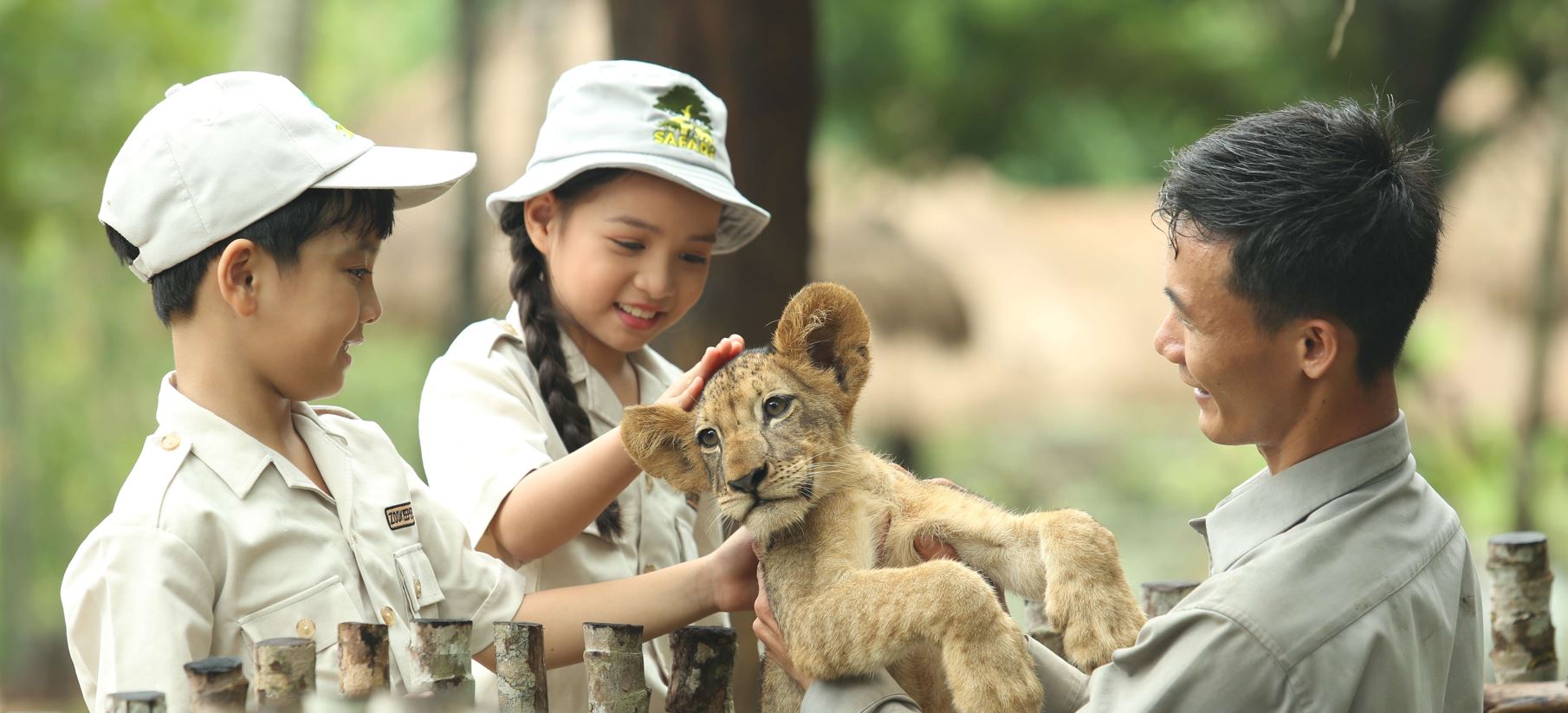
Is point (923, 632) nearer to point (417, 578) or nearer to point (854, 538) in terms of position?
point (854, 538)

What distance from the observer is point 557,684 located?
4008 mm

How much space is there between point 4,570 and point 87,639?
1563 centimetres

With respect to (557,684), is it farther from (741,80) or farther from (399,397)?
(399,397)

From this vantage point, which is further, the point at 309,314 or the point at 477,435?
the point at 477,435

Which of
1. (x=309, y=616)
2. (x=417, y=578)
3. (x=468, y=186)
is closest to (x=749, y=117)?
(x=417, y=578)

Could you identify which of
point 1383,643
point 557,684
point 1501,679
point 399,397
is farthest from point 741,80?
point 399,397

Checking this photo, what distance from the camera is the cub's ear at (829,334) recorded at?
3.37 metres

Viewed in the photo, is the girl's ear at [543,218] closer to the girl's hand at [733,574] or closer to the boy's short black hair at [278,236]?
the boy's short black hair at [278,236]

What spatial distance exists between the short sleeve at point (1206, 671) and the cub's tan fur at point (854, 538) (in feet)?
1.02

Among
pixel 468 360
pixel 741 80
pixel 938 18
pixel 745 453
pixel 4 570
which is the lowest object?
pixel 4 570

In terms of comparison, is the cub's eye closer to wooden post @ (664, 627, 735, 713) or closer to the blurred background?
wooden post @ (664, 627, 735, 713)

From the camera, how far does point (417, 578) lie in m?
3.45

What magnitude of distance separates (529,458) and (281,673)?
1109mm

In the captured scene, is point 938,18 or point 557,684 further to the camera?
point 938,18
